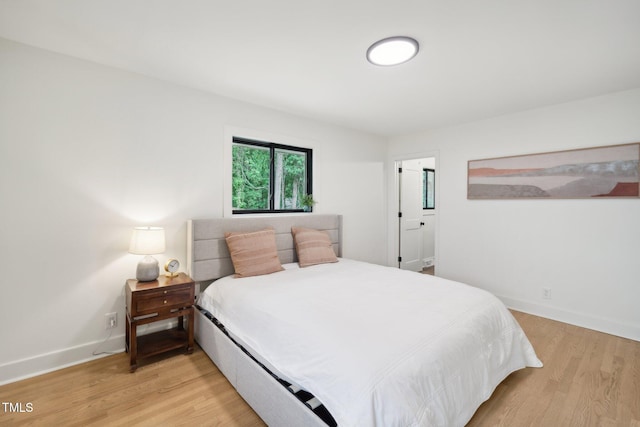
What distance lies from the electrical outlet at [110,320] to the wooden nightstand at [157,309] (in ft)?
0.41

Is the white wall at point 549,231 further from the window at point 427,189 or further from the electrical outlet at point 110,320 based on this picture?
the electrical outlet at point 110,320

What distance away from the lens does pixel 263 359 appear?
1.71 m

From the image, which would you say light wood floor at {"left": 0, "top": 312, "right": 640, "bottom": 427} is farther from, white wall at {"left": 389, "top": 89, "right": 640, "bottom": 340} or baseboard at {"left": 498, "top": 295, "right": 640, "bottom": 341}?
white wall at {"left": 389, "top": 89, "right": 640, "bottom": 340}

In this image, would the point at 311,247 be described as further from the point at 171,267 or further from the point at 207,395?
the point at 207,395

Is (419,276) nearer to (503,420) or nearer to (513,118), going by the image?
(503,420)

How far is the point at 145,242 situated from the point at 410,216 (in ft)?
14.0

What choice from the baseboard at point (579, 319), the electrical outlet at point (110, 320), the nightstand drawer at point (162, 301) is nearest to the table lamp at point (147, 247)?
the nightstand drawer at point (162, 301)

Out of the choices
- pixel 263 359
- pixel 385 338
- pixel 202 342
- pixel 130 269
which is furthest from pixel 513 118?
pixel 130 269

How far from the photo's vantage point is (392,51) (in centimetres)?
207

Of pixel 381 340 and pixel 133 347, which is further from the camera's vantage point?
pixel 133 347

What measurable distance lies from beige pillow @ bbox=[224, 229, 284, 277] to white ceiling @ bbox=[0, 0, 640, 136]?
4.88ft

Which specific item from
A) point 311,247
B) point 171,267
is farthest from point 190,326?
point 311,247

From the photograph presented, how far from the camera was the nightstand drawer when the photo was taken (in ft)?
7.07

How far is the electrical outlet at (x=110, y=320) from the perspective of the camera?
237cm
